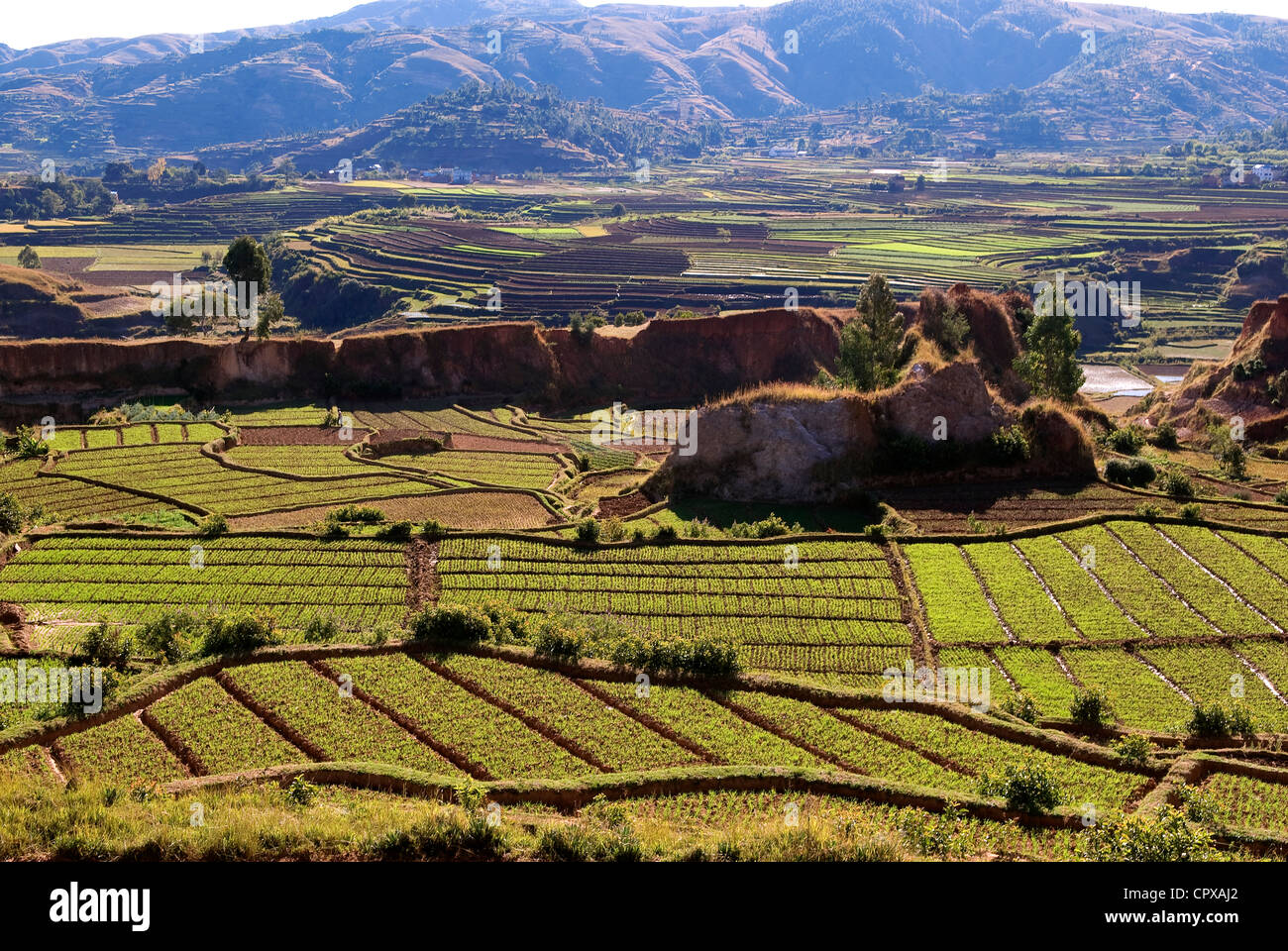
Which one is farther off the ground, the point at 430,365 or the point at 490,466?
the point at 430,365

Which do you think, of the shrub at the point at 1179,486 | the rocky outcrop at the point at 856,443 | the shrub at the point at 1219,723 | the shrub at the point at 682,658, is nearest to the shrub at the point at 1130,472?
the rocky outcrop at the point at 856,443

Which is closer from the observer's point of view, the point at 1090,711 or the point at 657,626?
the point at 1090,711

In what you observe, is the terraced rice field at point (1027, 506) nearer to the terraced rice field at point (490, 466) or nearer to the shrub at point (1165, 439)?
the terraced rice field at point (490, 466)

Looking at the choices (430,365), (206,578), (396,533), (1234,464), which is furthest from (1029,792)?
(430,365)

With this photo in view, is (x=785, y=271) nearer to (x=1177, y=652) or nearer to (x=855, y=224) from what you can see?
(x=855, y=224)

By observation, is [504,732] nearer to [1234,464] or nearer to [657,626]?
[657,626]
